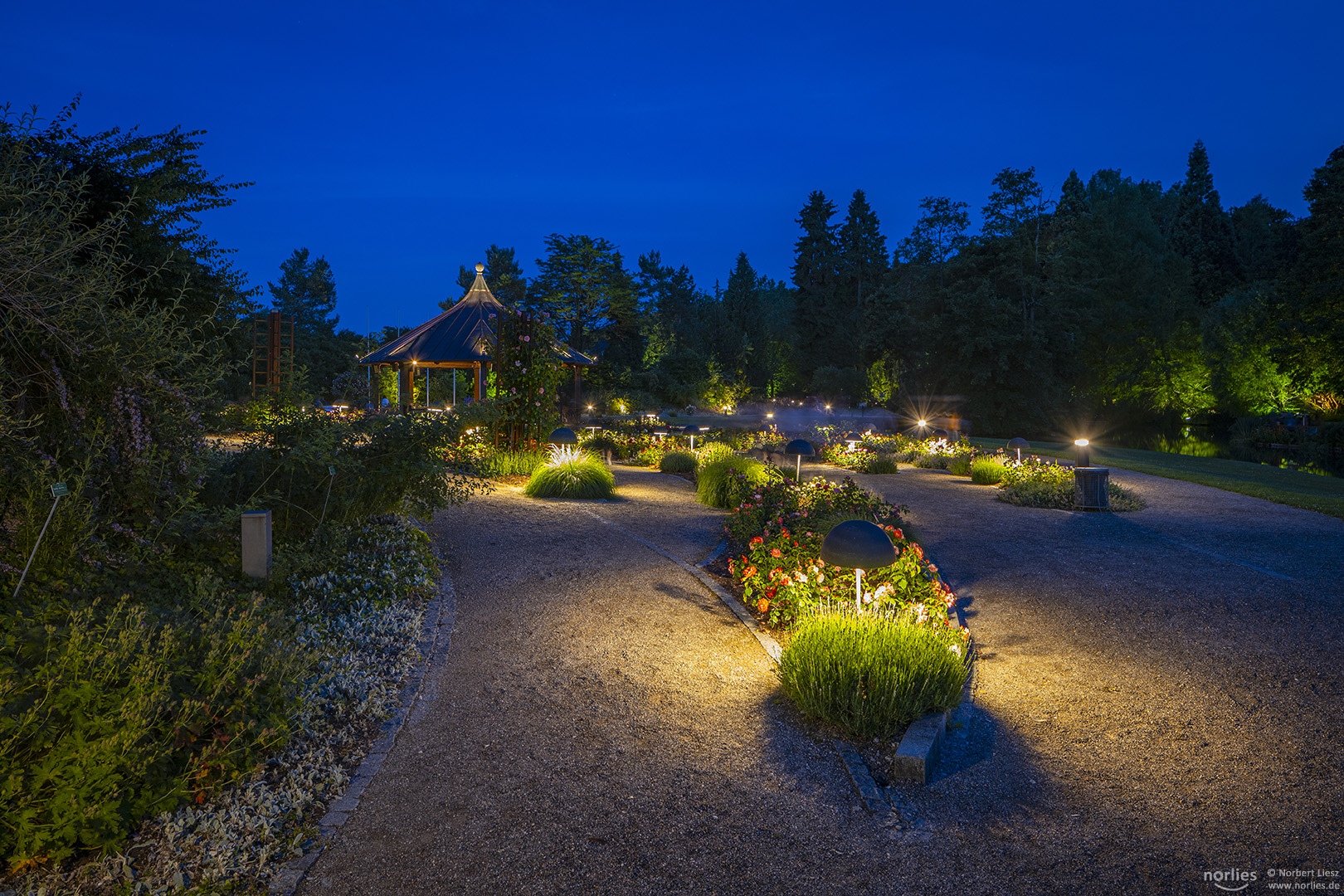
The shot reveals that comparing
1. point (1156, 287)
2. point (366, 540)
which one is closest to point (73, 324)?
point (366, 540)

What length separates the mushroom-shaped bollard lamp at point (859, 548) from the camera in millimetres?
4012

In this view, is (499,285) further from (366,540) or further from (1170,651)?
(1170,651)

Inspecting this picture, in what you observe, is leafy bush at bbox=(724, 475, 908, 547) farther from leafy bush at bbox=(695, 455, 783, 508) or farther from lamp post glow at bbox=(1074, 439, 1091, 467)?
lamp post glow at bbox=(1074, 439, 1091, 467)

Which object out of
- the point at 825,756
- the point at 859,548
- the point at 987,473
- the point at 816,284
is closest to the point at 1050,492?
the point at 987,473

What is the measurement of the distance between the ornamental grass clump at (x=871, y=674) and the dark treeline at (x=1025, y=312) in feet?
94.1

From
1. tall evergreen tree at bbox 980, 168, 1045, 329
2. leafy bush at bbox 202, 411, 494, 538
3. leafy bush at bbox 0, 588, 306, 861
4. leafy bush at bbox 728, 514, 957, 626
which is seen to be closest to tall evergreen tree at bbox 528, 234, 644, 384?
tall evergreen tree at bbox 980, 168, 1045, 329

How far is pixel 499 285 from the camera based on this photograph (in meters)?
42.6

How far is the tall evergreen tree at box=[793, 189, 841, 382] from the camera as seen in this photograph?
47625 mm

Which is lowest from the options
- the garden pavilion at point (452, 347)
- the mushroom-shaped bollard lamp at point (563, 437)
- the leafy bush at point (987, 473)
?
the leafy bush at point (987, 473)

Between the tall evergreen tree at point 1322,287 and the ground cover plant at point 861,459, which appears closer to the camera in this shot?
the ground cover plant at point 861,459

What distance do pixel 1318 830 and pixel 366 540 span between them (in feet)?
20.1

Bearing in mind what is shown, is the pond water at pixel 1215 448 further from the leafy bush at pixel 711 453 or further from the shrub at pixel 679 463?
the shrub at pixel 679 463

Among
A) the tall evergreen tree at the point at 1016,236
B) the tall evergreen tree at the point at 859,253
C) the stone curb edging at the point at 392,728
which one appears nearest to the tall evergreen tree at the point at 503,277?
the tall evergreen tree at the point at 859,253

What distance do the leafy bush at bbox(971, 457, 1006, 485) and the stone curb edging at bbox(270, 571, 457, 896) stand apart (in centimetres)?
1025
